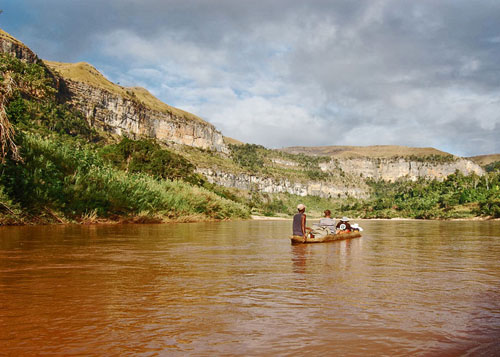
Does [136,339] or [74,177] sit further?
[74,177]

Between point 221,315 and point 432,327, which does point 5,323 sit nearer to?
point 221,315

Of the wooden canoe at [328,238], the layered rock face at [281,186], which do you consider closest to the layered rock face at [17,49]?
the layered rock face at [281,186]

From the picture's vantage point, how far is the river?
3066 millimetres

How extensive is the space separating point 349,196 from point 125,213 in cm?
17157

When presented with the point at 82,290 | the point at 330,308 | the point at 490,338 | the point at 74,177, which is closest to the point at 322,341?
the point at 330,308

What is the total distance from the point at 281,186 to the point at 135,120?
207 feet

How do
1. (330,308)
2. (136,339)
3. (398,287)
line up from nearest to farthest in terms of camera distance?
1. (136,339)
2. (330,308)
3. (398,287)

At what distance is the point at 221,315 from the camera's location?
392 cm

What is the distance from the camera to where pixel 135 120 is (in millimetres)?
148625

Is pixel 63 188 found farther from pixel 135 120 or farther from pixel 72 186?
pixel 135 120

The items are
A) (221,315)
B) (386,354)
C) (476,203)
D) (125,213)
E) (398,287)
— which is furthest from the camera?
(476,203)

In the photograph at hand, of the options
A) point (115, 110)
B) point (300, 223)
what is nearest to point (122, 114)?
point (115, 110)

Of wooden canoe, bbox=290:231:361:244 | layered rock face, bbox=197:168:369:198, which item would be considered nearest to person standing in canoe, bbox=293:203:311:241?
wooden canoe, bbox=290:231:361:244

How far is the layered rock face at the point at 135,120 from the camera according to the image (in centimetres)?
12875
